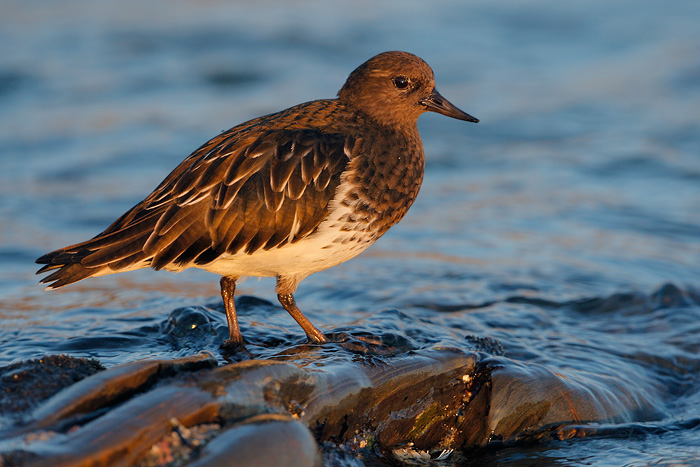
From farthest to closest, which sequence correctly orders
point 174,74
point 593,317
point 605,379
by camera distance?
1. point 174,74
2. point 593,317
3. point 605,379

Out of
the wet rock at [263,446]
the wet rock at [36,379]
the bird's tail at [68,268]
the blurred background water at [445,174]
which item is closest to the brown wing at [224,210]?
the bird's tail at [68,268]

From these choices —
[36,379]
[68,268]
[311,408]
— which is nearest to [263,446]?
[311,408]

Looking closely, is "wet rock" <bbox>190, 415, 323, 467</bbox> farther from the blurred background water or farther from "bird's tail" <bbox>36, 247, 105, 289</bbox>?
"bird's tail" <bbox>36, 247, 105, 289</bbox>

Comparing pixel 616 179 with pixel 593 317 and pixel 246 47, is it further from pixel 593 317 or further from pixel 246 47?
pixel 246 47

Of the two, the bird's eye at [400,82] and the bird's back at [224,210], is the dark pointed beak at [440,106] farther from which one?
the bird's back at [224,210]

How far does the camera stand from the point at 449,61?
14.1m

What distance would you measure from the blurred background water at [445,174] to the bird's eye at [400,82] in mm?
1516

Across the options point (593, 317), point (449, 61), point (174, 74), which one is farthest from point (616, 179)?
point (174, 74)

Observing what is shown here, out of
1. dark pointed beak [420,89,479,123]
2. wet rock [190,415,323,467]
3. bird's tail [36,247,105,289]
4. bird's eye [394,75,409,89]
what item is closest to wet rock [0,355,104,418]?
bird's tail [36,247,105,289]

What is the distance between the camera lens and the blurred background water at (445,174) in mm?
5387

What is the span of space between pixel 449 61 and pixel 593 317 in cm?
847

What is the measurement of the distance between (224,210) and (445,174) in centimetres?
606

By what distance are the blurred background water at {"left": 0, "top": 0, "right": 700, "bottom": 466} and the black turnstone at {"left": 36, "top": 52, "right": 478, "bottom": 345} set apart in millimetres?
600

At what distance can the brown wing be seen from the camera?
→ 4336 millimetres
